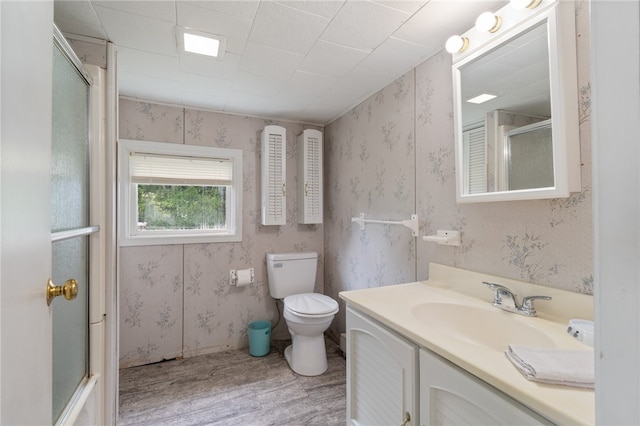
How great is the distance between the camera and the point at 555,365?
0.65 metres

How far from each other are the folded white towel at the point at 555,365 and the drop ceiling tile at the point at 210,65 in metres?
1.79

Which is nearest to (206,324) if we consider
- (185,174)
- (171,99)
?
(185,174)

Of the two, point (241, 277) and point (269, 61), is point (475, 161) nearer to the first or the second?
point (269, 61)

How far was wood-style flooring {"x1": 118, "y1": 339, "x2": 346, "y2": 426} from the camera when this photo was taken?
1.67 metres

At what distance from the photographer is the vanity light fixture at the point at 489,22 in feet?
3.67

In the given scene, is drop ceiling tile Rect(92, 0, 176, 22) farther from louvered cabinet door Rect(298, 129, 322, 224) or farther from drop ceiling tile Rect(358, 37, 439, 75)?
louvered cabinet door Rect(298, 129, 322, 224)

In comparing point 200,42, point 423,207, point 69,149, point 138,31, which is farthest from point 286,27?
point 423,207

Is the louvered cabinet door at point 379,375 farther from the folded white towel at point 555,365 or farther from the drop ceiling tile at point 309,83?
the drop ceiling tile at point 309,83

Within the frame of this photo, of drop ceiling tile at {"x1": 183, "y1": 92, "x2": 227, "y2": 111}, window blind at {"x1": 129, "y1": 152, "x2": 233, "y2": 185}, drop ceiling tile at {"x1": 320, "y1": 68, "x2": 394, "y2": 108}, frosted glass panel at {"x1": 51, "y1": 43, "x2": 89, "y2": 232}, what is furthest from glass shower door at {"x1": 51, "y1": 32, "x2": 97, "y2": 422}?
drop ceiling tile at {"x1": 320, "y1": 68, "x2": 394, "y2": 108}

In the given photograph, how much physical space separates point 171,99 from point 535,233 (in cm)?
245

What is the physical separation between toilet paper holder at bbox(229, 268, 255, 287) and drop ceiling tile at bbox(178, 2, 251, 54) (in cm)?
171

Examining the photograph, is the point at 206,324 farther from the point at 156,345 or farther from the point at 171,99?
the point at 171,99

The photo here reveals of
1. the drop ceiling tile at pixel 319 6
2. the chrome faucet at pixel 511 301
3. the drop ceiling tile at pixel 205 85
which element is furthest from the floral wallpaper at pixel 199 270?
the chrome faucet at pixel 511 301

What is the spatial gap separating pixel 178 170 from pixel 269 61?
4.11ft
